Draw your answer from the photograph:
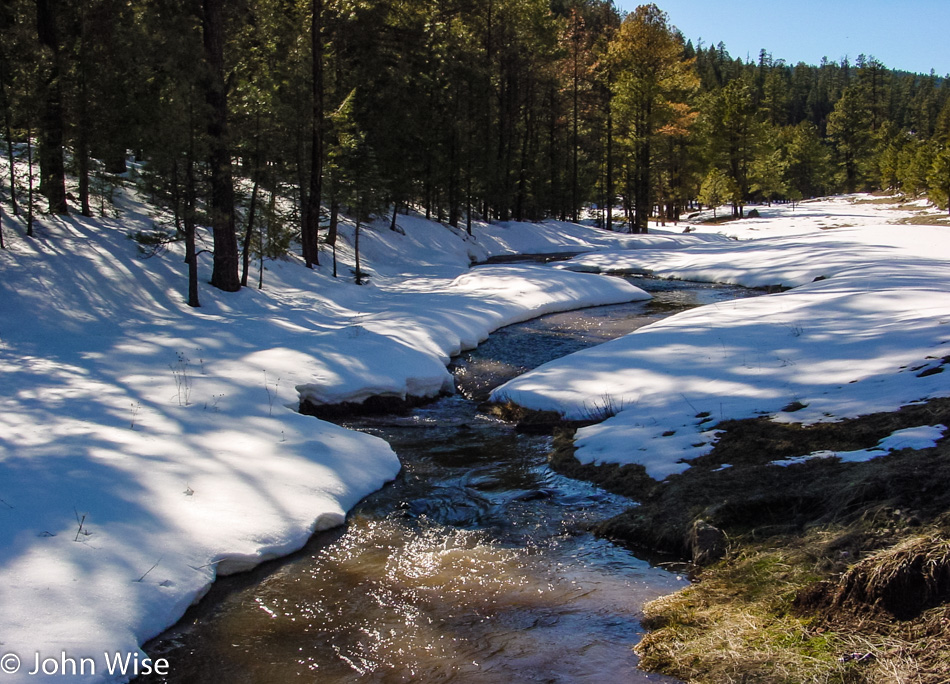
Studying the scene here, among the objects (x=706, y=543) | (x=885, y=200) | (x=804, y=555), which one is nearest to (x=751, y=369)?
(x=706, y=543)

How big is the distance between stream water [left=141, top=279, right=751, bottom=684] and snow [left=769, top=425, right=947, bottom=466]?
6.60ft

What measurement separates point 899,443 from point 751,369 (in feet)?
11.7

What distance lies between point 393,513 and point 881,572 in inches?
166

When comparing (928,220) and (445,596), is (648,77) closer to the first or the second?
(928,220)

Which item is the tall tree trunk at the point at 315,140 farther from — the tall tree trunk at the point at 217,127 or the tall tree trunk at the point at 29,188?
the tall tree trunk at the point at 29,188

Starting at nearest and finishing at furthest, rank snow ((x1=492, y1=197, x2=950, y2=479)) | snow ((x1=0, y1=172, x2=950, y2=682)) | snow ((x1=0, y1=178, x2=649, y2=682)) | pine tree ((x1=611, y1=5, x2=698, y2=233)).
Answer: snow ((x1=0, y1=178, x2=649, y2=682)), snow ((x1=0, y1=172, x2=950, y2=682)), snow ((x1=492, y1=197, x2=950, y2=479)), pine tree ((x1=611, y1=5, x2=698, y2=233))

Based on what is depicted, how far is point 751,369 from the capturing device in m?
9.76

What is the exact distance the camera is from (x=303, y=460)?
752 centimetres

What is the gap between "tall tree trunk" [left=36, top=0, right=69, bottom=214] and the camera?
1650 centimetres

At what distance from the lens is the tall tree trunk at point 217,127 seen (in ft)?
53.8

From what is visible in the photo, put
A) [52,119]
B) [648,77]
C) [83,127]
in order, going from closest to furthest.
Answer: [52,119]
[83,127]
[648,77]

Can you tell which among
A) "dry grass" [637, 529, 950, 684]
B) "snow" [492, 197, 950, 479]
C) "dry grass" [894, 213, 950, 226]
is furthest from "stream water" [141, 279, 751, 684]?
"dry grass" [894, 213, 950, 226]

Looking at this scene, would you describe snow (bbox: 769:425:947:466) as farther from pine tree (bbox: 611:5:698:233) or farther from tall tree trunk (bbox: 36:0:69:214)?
pine tree (bbox: 611:5:698:233)

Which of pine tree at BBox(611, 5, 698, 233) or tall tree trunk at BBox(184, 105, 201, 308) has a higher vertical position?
pine tree at BBox(611, 5, 698, 233)
